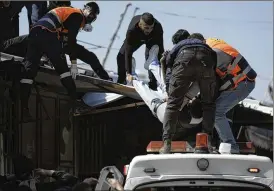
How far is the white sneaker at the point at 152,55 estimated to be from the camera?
9.11 m

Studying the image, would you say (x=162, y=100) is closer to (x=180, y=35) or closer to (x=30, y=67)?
(x=180, y=35)

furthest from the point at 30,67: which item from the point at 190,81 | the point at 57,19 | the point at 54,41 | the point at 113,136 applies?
the point at 113,136

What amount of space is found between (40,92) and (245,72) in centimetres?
384

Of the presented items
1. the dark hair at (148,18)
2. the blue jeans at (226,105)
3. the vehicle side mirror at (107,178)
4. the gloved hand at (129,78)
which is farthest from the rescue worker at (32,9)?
the vehicle side mirror at (107,178)

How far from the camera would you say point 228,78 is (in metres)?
7.13

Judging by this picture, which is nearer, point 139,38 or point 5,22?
point 5,22

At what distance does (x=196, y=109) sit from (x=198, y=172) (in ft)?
5.49

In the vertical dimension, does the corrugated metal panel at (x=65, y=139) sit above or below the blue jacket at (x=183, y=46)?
below

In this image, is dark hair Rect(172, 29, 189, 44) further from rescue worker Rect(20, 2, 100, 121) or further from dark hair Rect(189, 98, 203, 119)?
rescue worker Rect(20, 2, 100, 121)

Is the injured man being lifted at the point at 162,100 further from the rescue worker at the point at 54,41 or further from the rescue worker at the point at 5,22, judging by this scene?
the rescue worker at the point at 5,22

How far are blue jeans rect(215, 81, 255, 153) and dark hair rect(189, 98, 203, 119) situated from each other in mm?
221

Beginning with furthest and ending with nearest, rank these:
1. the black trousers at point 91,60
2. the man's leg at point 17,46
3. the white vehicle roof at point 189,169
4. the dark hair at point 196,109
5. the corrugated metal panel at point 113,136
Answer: the corrugated metal panel at point 113,136 → the black trousers at point 91,60 → the man's leg at point 17,46 → the dark hair at point 196,109 → the white vehicle roof at point 189,169

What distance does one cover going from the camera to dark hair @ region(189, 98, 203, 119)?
6.86m

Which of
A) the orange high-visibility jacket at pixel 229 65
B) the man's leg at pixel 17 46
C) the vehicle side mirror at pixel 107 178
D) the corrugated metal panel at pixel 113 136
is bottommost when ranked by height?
the corrugated metal panel at pixel 113 136
